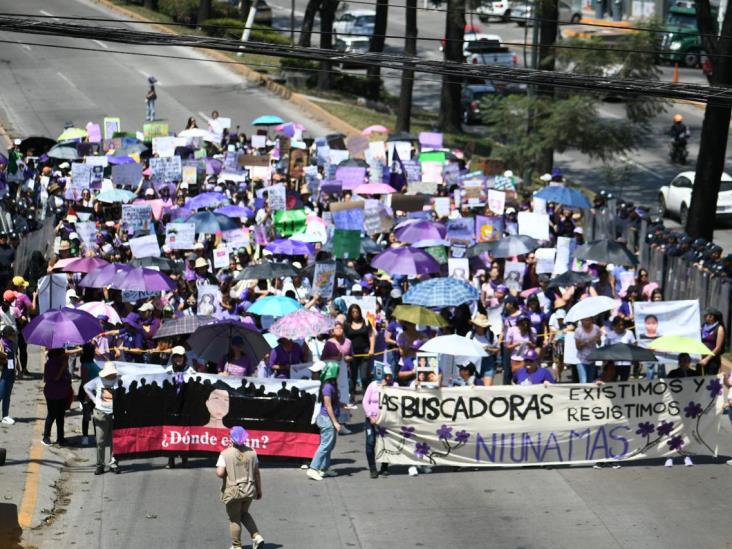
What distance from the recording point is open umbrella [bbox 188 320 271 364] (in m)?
17.6

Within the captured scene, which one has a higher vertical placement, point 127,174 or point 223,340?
point 127,174

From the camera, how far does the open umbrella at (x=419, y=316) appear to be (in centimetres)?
1870

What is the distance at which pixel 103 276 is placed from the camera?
20.2 metres

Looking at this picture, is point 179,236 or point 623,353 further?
point 179,236

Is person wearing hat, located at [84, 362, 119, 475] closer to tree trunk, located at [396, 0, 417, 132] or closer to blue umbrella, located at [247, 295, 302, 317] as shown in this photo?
blue umbrella, located at [247, 295, 302, 317]

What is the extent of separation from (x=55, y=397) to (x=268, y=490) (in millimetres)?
3169

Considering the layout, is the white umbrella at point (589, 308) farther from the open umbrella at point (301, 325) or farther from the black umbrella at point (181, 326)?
the black umbrella at point (181, 326)

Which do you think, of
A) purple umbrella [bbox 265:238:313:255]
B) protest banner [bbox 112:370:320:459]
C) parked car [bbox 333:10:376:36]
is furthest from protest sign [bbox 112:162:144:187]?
parked car [bbox 333:10:376:36]

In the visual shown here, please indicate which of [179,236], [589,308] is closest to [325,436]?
[589,308]

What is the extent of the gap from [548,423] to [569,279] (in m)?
4.74

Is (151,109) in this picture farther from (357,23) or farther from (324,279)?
(324,279)

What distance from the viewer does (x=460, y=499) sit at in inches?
612

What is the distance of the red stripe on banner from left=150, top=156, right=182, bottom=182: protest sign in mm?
13132

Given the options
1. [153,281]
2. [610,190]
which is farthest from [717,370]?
[610,190]
